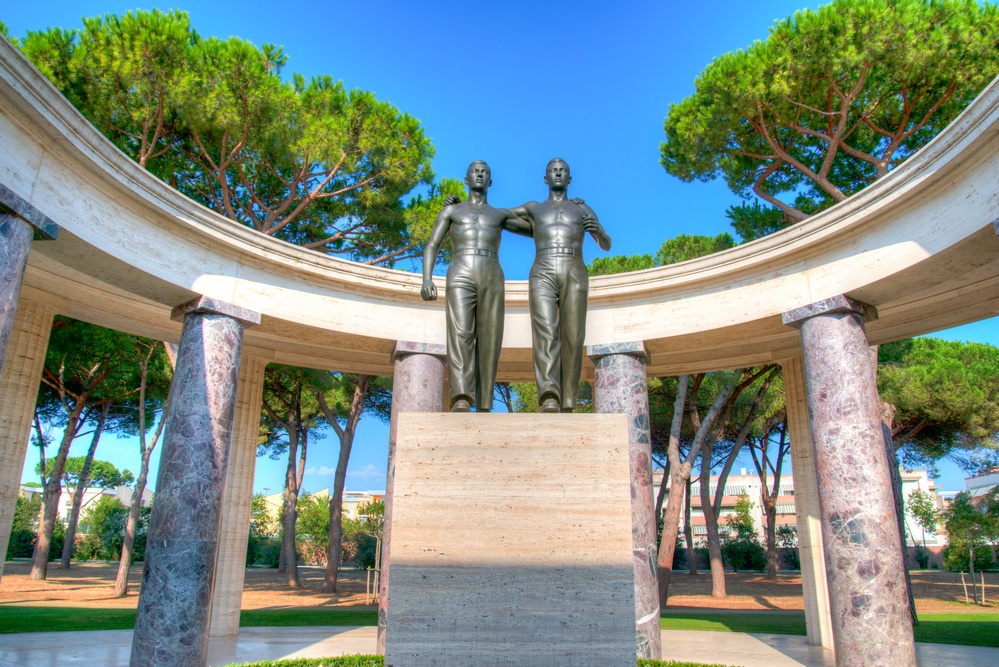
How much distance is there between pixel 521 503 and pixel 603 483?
702 mm

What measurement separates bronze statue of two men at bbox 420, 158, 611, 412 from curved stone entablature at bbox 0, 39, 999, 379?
5087mm

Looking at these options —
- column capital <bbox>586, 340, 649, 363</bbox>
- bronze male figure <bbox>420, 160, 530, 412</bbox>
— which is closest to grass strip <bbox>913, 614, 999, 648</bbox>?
column capital <bbox>586, 340, 649, 363</bbox>

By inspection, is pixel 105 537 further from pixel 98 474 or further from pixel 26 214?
pixel 26 214

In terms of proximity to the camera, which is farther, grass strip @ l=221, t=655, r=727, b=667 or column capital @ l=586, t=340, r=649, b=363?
column capital @ l=586, t=340, r=649, b=363

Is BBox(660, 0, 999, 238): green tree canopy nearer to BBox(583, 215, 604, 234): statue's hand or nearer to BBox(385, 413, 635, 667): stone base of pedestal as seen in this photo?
BBox(583, 215, 604, 234): statue's hand

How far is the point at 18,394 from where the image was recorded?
38.1 ft

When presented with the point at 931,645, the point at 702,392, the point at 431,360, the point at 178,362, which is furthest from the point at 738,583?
the point at 178,362

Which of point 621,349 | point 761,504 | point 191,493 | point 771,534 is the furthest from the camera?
point 761,504

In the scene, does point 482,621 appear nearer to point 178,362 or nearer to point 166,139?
point 178,362

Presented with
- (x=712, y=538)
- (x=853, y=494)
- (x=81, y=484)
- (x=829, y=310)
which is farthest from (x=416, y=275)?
(x=81, y=484)

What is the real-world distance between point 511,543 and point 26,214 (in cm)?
698

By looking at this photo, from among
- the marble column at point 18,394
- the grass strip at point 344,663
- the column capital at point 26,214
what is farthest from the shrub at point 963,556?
the column capital at point 26,214

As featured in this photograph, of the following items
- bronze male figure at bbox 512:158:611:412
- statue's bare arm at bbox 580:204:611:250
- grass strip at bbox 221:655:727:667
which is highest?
statue's bare arm at bbox 580:204:611:250

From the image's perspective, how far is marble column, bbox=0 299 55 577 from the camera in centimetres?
1127
